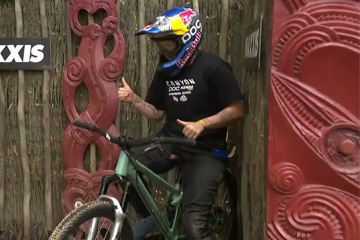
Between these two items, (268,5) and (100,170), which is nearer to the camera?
(268,5)

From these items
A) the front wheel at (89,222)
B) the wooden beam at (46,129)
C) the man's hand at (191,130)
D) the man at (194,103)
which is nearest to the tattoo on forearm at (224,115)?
the man at (194,103)

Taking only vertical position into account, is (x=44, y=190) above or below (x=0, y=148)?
below

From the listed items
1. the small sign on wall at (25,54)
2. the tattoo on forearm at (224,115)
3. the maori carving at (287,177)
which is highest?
the small sign on wall at (25,54)

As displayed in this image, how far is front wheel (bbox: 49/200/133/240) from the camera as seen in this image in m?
2.62

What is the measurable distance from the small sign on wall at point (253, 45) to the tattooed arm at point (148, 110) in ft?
2.49

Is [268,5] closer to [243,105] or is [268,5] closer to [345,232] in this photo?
[243,105]

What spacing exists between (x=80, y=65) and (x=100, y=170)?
0.88m

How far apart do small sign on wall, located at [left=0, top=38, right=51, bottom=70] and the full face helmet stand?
3.86ft

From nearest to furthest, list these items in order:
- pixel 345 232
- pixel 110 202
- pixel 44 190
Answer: pixel 345 232 < pixel 110 202 < pixel 44 190

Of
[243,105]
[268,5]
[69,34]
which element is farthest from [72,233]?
[69,34]

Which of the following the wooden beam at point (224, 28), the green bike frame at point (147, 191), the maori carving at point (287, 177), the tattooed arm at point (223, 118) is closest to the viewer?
the maori carving at point (287, 177)

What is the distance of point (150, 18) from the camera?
4043 mm

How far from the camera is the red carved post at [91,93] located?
3.97 metres

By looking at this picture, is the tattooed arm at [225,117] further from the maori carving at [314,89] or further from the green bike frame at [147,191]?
the maori carving at [314,89]
